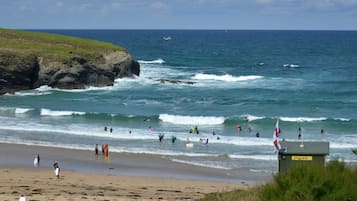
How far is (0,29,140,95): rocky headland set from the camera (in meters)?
65.8

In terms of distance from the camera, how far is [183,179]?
3095cm

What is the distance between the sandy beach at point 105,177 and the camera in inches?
1014

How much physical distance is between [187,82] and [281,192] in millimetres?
63173

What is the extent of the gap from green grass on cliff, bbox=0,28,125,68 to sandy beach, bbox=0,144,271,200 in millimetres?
30606

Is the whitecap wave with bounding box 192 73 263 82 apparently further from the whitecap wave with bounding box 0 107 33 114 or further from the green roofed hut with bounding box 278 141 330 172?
the green roofed hut with bounding box 278 141 330 172

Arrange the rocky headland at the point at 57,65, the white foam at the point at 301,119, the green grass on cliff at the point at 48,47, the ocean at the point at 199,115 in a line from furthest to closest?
the green grass on cliff at the point at 48,47 → the rocky headland at the point at 57,65 → the white foam at the point at 301,119 → the ocean at the point at 199,115

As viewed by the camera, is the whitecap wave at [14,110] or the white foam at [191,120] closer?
the white foam at [191,120]

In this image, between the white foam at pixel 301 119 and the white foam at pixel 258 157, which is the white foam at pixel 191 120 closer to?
the white foam at pixel 301 119

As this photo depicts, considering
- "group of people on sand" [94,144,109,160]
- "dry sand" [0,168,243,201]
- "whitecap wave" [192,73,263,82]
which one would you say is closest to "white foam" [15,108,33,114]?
"group of people on sand" [94,144,109,160]

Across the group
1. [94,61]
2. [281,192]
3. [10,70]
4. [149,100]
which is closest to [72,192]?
[281,192]

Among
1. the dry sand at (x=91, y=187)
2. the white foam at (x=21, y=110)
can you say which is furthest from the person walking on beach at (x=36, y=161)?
the white foam at (x=21, y=110)

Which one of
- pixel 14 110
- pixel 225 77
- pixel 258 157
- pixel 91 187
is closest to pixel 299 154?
pixel 91 187

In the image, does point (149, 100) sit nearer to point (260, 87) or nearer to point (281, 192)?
point (260, 87)

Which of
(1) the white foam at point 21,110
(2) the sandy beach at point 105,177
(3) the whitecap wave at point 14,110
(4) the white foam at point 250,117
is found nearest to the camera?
(2) the sandy beach at point 105,177
